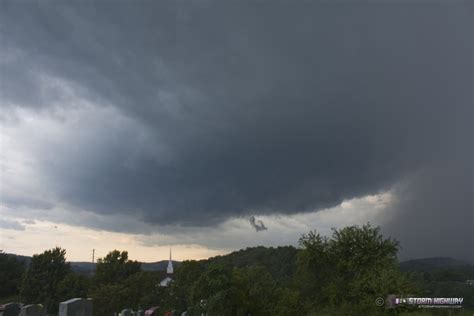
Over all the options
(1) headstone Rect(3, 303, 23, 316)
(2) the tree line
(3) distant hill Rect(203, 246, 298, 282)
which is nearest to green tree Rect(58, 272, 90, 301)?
(3) distant hill Rect(203, 246, 298, 282)

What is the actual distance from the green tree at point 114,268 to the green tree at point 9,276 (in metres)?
22.1

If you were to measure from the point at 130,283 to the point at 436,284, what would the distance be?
5107cm

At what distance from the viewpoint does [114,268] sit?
7656 cm

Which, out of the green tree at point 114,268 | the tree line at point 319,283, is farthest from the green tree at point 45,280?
the tree line at point 319,283

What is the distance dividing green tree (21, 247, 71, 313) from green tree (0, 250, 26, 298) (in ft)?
31.9

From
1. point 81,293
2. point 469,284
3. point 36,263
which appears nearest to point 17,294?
point 36,263

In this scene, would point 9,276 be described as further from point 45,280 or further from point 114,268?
point 114,268

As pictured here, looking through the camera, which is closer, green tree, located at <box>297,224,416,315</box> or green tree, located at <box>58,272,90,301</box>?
green tree, located at <box>297,224,416,315</box>

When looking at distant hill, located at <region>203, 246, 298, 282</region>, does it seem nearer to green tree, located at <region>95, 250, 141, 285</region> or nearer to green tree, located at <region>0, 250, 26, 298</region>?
green tree, located at <region>95, 250, 141, 285</region>

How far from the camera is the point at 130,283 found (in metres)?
70.1

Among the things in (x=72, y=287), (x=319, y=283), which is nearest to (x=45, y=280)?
(x=72, y=287)

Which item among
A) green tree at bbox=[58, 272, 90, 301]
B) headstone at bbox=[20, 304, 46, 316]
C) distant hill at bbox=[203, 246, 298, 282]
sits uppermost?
distant hill at bbox=[203, 246, 298, 282]

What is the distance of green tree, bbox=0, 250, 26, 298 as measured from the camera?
8969 centimetres

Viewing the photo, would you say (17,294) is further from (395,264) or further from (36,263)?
(395,264)
